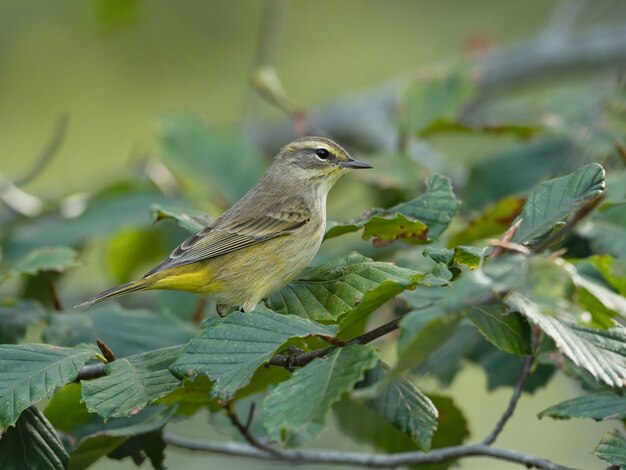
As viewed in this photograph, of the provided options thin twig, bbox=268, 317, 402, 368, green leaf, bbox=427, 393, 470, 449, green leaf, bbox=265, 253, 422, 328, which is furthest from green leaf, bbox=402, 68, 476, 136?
thin twig, bbox=268, 317, 402, 368

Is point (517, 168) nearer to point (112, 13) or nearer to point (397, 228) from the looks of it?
point (397, 228)

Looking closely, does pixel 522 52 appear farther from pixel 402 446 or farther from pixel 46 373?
pixel 46 373

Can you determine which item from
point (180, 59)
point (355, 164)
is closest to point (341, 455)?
point (355, 164)

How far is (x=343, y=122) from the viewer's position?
6379 mm

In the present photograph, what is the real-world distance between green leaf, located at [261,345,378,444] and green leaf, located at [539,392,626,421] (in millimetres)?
688

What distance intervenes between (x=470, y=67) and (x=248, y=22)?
22.0ft

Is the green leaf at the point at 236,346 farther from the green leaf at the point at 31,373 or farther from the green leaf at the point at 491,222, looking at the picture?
the green leaf at the point at 491,222

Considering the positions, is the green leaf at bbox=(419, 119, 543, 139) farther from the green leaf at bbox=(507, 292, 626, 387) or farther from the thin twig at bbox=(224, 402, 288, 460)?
the green leaf at bbox=(507, 292, 626, 387)

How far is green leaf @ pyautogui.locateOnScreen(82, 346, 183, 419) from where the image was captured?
6.94ft

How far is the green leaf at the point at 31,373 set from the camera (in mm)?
2111

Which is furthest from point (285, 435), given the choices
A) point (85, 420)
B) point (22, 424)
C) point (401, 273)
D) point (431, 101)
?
point (431, 101)

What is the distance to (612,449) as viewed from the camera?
221 centimetres

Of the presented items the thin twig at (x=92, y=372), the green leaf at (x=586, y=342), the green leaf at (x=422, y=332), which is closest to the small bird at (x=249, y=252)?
the thin twig at (x=92, y=372)

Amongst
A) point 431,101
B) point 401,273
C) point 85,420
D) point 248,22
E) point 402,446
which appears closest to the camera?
point 401,273
